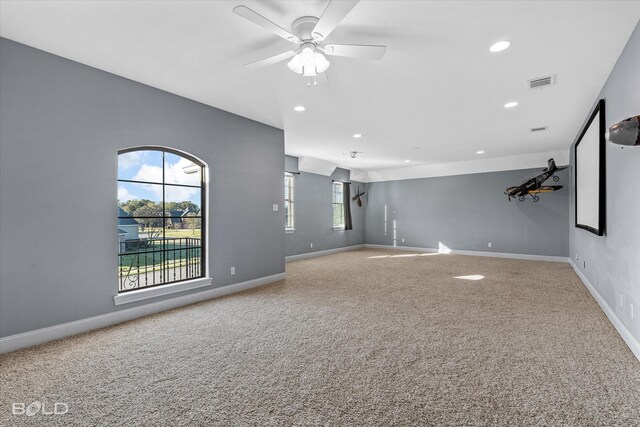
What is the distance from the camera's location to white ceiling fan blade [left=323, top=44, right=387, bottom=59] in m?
2.45

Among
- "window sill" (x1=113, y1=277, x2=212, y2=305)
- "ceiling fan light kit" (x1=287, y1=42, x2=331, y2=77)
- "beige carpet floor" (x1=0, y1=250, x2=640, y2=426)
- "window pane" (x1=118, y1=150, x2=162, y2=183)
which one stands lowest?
"beige carpet floor" (x1=0, y1=250, x2=640, y2=426)

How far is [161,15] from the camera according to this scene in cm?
245

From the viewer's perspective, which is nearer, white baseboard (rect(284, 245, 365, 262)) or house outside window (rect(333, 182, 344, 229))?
white baseboard (rect(284, 245, 365, 262))

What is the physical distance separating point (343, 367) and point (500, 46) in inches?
125

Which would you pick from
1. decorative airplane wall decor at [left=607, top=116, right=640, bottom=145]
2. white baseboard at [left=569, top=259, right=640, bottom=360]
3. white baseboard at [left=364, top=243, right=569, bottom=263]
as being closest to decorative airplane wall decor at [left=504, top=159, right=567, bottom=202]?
white baseboard at [left=364, top=243, right=569, bottom=263]

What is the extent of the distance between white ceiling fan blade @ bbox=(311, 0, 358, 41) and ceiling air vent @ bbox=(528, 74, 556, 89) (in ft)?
9.10

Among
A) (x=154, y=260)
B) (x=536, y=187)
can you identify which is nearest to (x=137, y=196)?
(x=154, y=260)

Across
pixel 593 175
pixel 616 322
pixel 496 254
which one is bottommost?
pixel 496 254

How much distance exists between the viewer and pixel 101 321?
130 inches

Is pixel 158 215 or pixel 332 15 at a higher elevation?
pixel 332 15

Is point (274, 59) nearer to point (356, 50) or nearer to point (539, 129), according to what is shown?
point (356, 50)

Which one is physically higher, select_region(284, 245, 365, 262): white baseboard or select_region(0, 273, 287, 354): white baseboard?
select_region(0, 273, 287, 354): white baseboard

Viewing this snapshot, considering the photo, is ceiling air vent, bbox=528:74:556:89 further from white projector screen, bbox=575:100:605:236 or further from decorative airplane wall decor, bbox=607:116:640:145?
decorative airplane wall decor, bbox=607:116:640:145

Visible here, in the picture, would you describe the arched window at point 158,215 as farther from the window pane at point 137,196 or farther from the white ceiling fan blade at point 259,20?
the white ceiling fan blade at point 259,20
